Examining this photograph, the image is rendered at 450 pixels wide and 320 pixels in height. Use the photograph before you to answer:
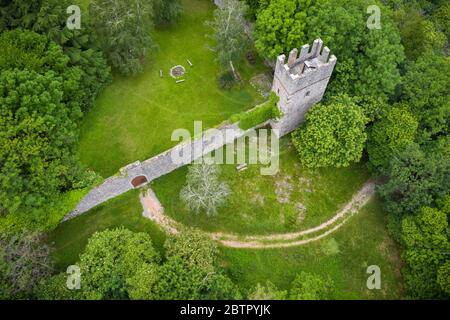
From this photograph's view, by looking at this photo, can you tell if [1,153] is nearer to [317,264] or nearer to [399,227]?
[317,264]

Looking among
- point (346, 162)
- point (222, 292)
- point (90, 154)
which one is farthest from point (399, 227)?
point (90, 154)

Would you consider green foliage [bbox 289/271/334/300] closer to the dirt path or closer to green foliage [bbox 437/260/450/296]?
the dirt path

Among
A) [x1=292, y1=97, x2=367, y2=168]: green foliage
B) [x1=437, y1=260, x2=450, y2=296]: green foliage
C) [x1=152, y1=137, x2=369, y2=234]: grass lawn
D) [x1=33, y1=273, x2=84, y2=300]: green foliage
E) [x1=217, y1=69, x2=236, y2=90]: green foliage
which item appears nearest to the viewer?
[x1=33, y1=273, x2=84, y2=300]: green foliage

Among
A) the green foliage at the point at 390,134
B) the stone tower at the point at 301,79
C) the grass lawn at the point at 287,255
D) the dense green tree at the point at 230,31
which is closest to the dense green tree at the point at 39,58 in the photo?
the grass lawn at the point at 287,255

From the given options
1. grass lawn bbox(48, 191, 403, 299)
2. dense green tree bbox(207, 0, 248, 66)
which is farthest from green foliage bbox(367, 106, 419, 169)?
dense green tree bbox(207, 0, 248, 66)

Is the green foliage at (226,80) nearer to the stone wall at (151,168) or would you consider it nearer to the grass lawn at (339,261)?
the stone wall at (151,168)

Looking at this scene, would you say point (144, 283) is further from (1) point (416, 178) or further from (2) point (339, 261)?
(1) point (416, 178)

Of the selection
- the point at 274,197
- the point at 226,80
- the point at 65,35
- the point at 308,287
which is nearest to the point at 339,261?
the point at 308,287

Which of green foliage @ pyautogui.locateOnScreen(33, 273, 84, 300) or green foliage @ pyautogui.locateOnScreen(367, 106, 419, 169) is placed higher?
green foliage @ pyautogui.locateOnScreen(367, 106, 419, 169)
